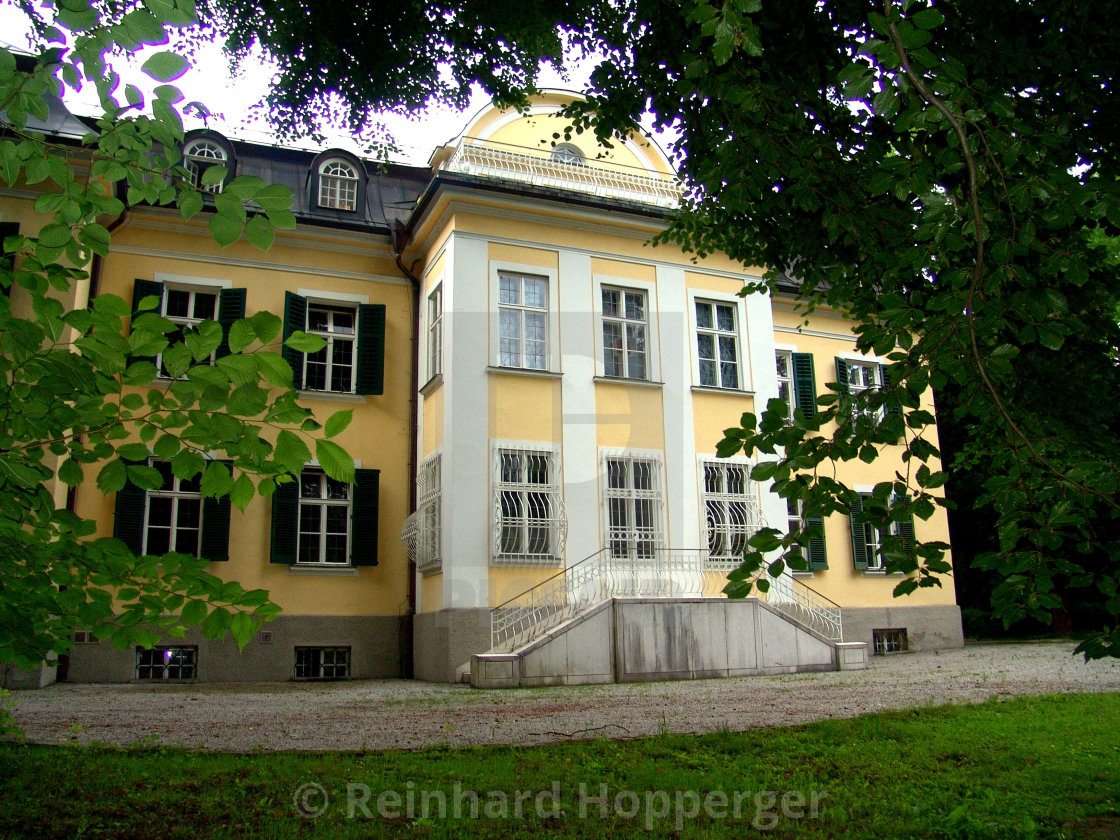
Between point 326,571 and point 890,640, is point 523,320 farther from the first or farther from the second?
point 890,640

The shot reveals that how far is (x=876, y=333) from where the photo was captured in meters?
3.16

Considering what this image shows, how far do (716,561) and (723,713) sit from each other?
635 cm

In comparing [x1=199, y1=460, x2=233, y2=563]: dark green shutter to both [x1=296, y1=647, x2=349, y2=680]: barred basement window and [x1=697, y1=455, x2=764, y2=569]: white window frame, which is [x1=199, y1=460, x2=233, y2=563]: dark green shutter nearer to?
[x1=296, y1=647, x2=349, y2=680]: barred basement window

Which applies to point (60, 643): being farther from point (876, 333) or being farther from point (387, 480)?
point (387, 480)

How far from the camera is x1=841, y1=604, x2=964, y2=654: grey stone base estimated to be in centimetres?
1681

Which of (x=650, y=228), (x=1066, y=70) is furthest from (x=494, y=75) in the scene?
(x=650, y=228)

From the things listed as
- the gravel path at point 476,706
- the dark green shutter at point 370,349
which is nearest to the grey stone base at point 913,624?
the gravel path at point 476,706

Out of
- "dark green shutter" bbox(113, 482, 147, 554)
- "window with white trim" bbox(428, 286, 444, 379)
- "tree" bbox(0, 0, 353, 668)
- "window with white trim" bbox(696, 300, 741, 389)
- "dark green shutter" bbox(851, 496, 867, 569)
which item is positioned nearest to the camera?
"tree" bbox(0, 0, 353, 668)

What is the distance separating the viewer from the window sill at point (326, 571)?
13.7 m

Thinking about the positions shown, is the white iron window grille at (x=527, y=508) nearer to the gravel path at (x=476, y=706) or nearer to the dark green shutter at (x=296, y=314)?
the gravel path at (x=476, y=706)

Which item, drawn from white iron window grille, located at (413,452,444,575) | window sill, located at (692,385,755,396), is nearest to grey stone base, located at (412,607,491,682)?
white iron window grille, located at (413,452,444,575)

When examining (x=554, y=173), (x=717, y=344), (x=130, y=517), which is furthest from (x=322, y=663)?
(x=554, y=173)

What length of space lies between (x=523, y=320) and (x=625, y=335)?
5.77 feet

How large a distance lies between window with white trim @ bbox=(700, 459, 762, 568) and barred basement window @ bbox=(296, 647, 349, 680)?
586cm
